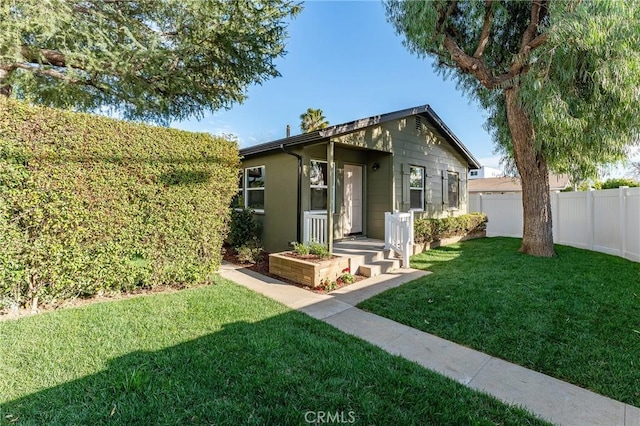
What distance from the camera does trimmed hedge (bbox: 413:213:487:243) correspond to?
879cm

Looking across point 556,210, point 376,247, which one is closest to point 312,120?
point 556,210

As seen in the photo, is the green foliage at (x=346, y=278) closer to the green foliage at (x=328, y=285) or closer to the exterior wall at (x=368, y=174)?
the green foliage at (x=328, y=285)

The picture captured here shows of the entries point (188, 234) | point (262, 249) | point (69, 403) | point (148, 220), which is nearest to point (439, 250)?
point (262, 249)

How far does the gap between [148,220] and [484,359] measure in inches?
203

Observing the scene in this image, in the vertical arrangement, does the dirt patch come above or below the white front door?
below

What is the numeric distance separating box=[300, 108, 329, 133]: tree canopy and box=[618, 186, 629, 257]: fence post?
19.3 metres

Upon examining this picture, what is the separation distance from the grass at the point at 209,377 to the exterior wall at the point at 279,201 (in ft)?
14.3

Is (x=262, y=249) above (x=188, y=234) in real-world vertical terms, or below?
below

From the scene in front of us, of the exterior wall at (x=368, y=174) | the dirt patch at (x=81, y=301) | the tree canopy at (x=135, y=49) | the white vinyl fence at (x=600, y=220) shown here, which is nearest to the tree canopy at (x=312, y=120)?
the exterior wall at (x=368, y=174)

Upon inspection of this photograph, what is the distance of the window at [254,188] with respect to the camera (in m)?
9.34

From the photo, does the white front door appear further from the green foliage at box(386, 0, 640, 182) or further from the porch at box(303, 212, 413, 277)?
the green foliage at box(386, 0, 640, 182)

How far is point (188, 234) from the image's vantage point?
5.50 metres

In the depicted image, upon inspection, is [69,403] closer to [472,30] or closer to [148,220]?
[148,220]

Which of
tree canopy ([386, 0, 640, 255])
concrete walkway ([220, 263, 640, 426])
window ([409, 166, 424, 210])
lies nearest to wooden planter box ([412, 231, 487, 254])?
window ([409, 166, 424, 210])
